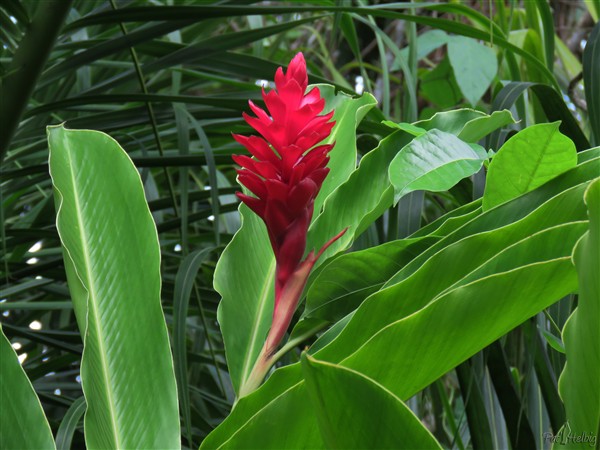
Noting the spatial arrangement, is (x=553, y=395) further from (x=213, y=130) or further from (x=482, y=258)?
(x=213, y=130)

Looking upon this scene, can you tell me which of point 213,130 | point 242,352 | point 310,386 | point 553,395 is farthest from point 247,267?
point 213,130

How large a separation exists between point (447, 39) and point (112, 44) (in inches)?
16.7

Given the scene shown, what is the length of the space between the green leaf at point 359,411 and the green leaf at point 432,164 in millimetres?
125

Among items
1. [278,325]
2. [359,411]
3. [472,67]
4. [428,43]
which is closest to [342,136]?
[278,325]

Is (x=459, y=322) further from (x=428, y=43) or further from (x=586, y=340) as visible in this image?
(x=428, y=43)

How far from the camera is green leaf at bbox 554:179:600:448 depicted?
210 mm

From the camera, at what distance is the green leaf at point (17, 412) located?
0.28 m

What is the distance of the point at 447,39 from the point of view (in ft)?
2.96

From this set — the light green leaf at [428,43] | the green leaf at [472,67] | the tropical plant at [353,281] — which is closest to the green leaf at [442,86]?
the light green leaf at [428,43]

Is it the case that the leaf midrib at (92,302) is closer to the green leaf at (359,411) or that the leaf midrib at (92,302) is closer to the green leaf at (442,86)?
the green leaf at (359,411)

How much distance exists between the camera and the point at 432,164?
33cm

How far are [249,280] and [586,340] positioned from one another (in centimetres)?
22

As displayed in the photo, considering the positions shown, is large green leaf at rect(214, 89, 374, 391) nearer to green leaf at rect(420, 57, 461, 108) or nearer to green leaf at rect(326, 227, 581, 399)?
green leaf at rect(326, 227, 581, 399)

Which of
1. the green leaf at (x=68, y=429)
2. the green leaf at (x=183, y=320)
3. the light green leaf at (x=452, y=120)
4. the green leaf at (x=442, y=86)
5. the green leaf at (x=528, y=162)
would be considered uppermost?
the light green leaf at (x=452, y=120)
